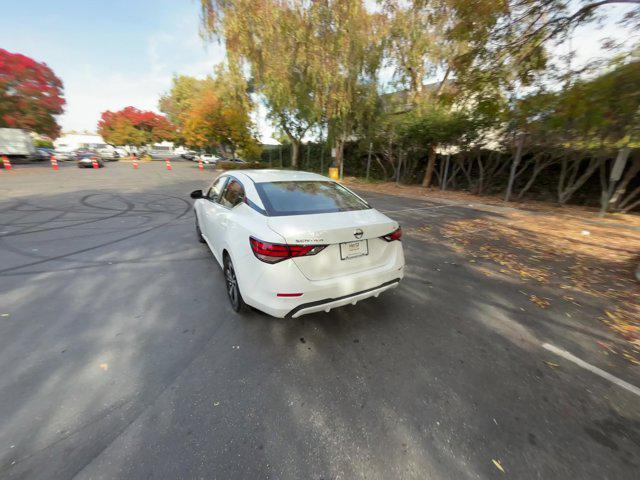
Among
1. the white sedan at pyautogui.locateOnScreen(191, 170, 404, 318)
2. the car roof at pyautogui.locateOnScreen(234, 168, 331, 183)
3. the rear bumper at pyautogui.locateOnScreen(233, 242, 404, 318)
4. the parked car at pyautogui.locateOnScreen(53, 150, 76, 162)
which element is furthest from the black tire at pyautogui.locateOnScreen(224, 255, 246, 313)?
the parked car at pyautogui.locateOnScreen(53, 150, 76, 162)

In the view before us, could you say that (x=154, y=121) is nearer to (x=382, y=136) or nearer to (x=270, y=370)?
(x=382, y=136)

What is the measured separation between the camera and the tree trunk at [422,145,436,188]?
15138mm

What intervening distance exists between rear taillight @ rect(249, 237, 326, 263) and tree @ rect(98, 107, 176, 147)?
52.2m

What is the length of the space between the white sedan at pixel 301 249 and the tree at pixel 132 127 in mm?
51332

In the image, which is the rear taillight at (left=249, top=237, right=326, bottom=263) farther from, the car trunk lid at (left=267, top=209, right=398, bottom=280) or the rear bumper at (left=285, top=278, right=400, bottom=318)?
the rear bumper at (left=285, top=278, right=400, bottom=318)

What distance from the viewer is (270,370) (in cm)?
237

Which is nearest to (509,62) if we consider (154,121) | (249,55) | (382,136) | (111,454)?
(111,454)

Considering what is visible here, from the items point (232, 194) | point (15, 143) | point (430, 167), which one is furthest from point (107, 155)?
point (232, 194)

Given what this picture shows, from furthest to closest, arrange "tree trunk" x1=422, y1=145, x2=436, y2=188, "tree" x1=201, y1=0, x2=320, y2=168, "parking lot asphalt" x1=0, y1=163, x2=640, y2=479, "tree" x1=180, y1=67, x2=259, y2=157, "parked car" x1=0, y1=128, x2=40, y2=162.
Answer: "tree" x1=180, y1=67, x2=259, y2=157 < "parked car" x1=0, y1=128, x2=40, y2=162 < "tree trunk" x1=422, y1=145, x2=436, y2=188 < "tree" x1=201, y1=0, x2=320, y2=168 < "parking lot asphalt" x1=0, y1=163, x2=640, y2=479

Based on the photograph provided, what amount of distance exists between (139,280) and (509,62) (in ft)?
28.3

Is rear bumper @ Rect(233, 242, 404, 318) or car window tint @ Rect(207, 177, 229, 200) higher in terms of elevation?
car window tint @ Rect(207, 177, 229, 200)

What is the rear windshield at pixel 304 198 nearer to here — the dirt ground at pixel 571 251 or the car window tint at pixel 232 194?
the car window tint at pixel 232 194

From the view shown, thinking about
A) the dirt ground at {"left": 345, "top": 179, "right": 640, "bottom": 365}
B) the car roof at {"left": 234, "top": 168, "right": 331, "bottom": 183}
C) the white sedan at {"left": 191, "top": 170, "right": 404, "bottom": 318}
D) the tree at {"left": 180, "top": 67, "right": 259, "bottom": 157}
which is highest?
the tree at {"left": 180, "top": 67, "right": 259, "bottom": 157}

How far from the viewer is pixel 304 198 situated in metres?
3.13
